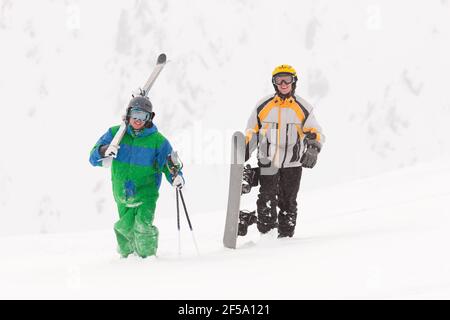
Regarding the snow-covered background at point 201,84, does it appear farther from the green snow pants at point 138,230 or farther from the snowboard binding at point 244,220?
the green snow pants at point 138,230

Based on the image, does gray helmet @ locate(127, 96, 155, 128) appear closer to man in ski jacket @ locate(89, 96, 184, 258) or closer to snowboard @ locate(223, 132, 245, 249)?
man in ski jacket @ locate(89, 96, 184, 258)

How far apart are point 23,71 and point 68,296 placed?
30191 millimetres

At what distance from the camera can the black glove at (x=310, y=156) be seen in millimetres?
6262

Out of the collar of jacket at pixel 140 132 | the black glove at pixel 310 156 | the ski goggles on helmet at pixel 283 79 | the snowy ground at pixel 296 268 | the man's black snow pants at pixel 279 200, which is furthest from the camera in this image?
the man's black snow pants at pixel 279 200

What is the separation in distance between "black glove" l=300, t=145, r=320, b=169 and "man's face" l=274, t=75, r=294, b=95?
632mm

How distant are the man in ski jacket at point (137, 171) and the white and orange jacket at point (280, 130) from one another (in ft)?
3.52

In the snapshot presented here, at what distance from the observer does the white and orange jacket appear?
21.3 ft

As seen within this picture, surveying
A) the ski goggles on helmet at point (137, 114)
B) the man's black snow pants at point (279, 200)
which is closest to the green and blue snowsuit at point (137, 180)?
the ski goggles on helmet at point (137, 114)

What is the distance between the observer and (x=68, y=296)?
4039 millimetres

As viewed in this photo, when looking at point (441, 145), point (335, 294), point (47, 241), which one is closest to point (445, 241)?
point (335, 294)

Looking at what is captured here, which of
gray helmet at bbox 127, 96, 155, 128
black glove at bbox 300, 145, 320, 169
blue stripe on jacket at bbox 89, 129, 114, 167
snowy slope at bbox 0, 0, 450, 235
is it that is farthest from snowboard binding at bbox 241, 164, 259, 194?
snowy slope at bbox 0, 0, 450, 235

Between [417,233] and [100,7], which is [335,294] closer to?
[417,233]

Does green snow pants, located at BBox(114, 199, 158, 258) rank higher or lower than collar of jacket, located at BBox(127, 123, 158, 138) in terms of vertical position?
lower

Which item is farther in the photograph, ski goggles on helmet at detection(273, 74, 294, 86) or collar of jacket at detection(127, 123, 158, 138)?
ski goggles on helmet at detection(273, 74, 294, 86)
